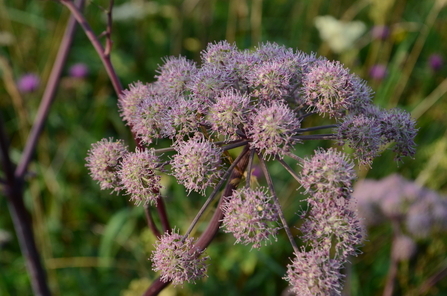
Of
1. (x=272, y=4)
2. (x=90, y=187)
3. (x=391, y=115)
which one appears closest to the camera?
(x=391, y=115)

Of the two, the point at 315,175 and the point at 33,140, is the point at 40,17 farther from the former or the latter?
the point at 315,175

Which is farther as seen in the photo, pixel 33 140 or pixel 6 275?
pixel 6 275

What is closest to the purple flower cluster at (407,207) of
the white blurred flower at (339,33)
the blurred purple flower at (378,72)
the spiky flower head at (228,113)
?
the blurred purple flower at (378,72)

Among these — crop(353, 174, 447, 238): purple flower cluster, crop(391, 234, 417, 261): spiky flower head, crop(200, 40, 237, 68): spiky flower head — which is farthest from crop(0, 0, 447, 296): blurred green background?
crop(200, 40, 237, 68): spiky flower head

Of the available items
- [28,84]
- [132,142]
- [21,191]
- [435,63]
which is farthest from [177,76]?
[435,63]

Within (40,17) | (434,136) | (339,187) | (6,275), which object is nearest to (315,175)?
(339,187)

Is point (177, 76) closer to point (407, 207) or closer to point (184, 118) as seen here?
point (184, 118)

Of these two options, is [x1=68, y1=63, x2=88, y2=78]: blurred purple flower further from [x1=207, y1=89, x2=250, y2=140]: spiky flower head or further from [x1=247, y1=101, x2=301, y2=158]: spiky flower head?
[x1=247, y1=101, x2=301, y2=158]: spiky flower head
